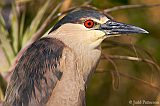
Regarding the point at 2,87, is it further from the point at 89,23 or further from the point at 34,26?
the point at 89,23

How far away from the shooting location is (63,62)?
2.59m

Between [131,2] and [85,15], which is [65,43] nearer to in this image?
[85,15]

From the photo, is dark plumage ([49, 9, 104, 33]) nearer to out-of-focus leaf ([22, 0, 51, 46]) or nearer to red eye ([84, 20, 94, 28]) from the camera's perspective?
red eye ([84, 20, 94, 28])

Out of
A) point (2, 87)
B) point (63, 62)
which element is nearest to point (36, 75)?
point (63, 62)

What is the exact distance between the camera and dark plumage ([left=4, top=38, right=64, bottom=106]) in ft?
8.24

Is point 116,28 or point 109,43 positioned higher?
point 116,28

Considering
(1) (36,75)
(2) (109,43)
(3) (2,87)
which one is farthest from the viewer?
(2) (109,43)

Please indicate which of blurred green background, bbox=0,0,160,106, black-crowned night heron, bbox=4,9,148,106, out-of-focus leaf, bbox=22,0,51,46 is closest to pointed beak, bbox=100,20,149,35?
black-crowned night heron, bbox=4,9,148,106

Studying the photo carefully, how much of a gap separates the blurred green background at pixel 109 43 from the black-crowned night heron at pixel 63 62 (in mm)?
189

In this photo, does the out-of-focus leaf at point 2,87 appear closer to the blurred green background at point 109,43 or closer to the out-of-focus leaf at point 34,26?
the blurred green background at point 109,43

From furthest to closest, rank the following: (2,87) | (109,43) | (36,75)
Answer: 1. (109,43)
2. (2,87)
3. (36,75)

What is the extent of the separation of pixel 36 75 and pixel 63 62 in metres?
0.13

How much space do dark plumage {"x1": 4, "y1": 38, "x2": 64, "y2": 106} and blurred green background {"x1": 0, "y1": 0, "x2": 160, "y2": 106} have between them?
18 centimetres

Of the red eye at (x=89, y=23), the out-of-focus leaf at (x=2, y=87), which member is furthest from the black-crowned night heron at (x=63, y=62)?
the out-of-focus leaf at (x=2, y=87)
